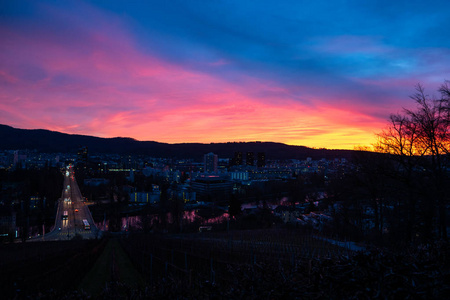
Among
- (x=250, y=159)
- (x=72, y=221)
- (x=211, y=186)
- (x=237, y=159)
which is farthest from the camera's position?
(x=250, y=159)

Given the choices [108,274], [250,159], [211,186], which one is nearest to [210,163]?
[250,159]

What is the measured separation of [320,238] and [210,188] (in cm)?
5383

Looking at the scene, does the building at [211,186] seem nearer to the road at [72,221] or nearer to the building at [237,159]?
the road at [72,221]

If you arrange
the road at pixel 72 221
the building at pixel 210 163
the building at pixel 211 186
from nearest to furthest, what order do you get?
1. the road at pixel 72 221
2. the building at pixel 211 186
3. the building at pixel 210 163

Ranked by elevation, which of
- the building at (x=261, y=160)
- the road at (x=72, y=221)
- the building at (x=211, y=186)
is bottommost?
the road at (x=72, y=221)

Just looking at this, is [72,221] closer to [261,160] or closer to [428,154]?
[428,154]

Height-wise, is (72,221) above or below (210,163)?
below

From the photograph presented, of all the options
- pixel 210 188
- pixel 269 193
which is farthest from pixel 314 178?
pixel 210 188

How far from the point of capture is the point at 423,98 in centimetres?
914

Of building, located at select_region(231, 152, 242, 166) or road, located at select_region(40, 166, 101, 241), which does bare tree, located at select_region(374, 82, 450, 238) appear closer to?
road, located at select_region(40, 166, 101, 241)

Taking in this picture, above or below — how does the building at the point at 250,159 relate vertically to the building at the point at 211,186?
above

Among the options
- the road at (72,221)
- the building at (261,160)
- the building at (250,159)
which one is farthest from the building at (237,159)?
the road at (72,221)

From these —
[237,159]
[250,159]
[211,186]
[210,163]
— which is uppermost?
[250,159]

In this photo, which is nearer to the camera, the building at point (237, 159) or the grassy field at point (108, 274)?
the grassy field at point (108, 274)
